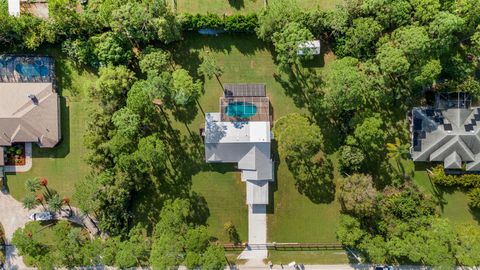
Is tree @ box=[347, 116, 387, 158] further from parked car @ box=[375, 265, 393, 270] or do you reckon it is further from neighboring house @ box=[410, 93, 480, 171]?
parked car @ box=[375, 265, 393, 270]

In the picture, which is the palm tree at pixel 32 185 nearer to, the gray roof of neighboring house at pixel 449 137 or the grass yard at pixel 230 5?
the grass yard at pixel 230 5

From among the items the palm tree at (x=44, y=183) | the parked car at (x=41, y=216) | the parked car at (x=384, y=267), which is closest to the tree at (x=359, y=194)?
the parked car at (x=384, y=267)

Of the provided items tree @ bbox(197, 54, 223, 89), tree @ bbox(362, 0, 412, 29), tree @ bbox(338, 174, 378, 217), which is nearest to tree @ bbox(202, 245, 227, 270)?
tree @ bbox(338, 174, 378, 217)

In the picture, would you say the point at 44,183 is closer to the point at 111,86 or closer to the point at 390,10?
the point at 111,86

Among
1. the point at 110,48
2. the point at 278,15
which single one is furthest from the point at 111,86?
the point at 278,15

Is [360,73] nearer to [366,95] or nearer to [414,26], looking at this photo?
[366,95]

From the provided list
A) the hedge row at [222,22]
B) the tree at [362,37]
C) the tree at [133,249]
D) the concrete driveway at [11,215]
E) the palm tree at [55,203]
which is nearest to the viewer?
the tree at [133,249]
